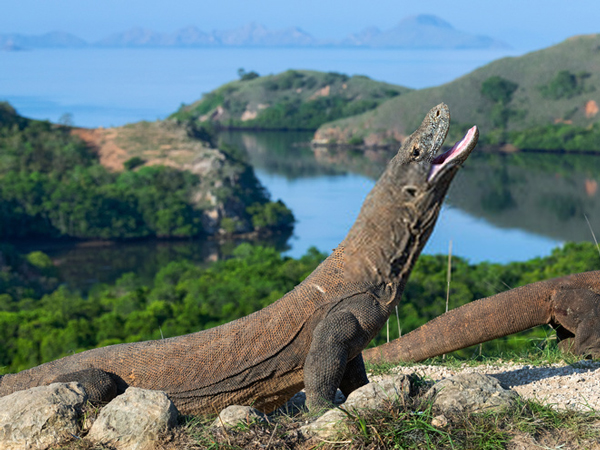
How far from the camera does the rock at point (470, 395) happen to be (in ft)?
14.4

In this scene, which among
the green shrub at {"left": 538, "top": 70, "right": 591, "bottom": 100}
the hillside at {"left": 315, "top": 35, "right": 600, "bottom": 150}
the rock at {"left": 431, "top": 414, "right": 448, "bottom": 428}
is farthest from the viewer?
the green shrub at {"left": 538, "top": 70, "right": 591, "bottom": 100}

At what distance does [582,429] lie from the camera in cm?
429

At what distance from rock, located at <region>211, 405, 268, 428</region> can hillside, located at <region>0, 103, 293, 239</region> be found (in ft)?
246

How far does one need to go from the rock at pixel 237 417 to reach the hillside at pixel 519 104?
10922 cm

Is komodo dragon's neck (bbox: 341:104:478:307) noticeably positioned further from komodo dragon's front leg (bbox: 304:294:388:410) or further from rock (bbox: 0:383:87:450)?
rock (bbox: 0:383:87:450)

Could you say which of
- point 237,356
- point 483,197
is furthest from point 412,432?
point 483,197

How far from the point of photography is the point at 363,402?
14.1ft

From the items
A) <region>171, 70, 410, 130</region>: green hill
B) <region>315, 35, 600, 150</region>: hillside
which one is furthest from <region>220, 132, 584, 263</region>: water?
<region>171, 70, 410, 130</region>: green hill

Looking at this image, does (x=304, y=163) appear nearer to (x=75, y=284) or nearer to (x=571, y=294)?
(x=75, y=284)

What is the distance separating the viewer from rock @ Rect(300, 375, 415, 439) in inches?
164

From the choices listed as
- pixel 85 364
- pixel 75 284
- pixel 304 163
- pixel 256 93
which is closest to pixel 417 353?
pixel 85 364

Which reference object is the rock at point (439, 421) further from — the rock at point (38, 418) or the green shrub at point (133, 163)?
the green shrub at point (133, 163)

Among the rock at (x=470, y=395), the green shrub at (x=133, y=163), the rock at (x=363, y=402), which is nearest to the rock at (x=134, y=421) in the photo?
the rock at (x=363, y=402)

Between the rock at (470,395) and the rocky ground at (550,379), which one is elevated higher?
the rock at (470,395)
